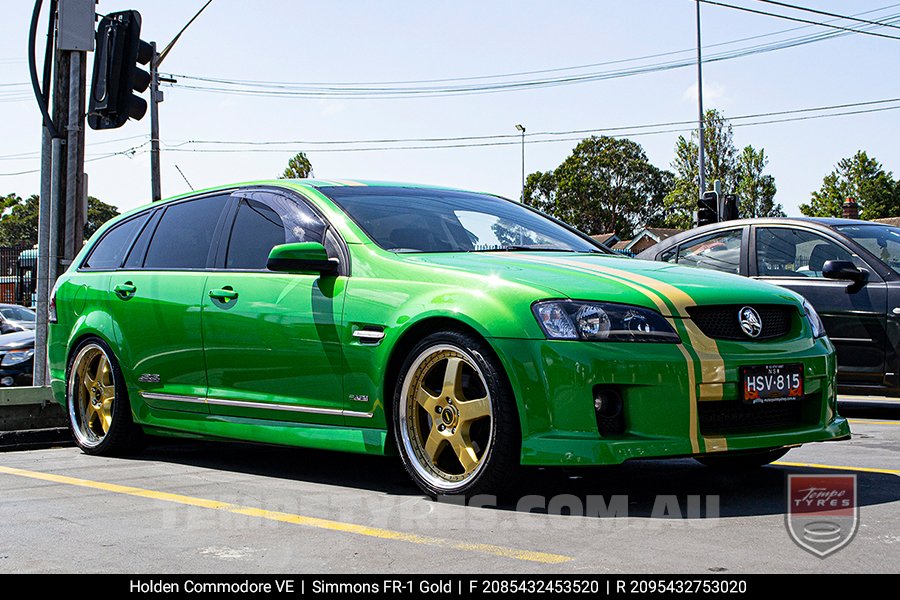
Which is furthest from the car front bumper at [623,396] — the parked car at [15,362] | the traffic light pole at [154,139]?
the traffic light pole at [154,139]

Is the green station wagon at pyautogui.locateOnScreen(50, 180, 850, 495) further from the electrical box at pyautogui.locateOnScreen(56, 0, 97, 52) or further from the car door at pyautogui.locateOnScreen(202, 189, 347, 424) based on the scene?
the electrical box at pyautogui.locateOnScreen(56, 0, 97, 52)

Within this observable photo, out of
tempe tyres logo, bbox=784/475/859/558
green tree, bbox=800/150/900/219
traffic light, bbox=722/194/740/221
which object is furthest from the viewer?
green tree, bbox=800/150/900/219

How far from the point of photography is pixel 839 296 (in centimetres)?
882

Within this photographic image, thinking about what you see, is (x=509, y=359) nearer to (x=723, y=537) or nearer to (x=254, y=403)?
(x=723, y=537)

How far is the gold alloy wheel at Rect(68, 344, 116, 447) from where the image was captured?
7.07 metres

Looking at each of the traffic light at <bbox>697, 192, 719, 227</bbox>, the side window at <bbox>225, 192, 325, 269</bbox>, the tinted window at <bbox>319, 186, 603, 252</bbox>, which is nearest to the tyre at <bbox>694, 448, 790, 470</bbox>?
the tinted window at <bbox>319, 186, 603, 252</bbox>

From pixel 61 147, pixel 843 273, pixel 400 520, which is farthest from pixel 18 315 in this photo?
pixel 400 520

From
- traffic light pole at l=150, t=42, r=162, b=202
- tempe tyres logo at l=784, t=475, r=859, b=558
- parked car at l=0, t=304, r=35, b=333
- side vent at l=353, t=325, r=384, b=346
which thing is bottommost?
tempe tyres logo at l=784, t=475, r=859, b=558

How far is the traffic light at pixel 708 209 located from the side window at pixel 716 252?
10.6m

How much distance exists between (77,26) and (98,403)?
11.4 ft

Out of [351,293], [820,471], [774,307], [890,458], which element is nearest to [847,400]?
[890,458]

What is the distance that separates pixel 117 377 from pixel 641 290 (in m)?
3.51

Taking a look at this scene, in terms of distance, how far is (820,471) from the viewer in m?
5.65

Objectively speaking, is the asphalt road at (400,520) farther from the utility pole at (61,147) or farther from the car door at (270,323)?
the utility pole at (61,147)
